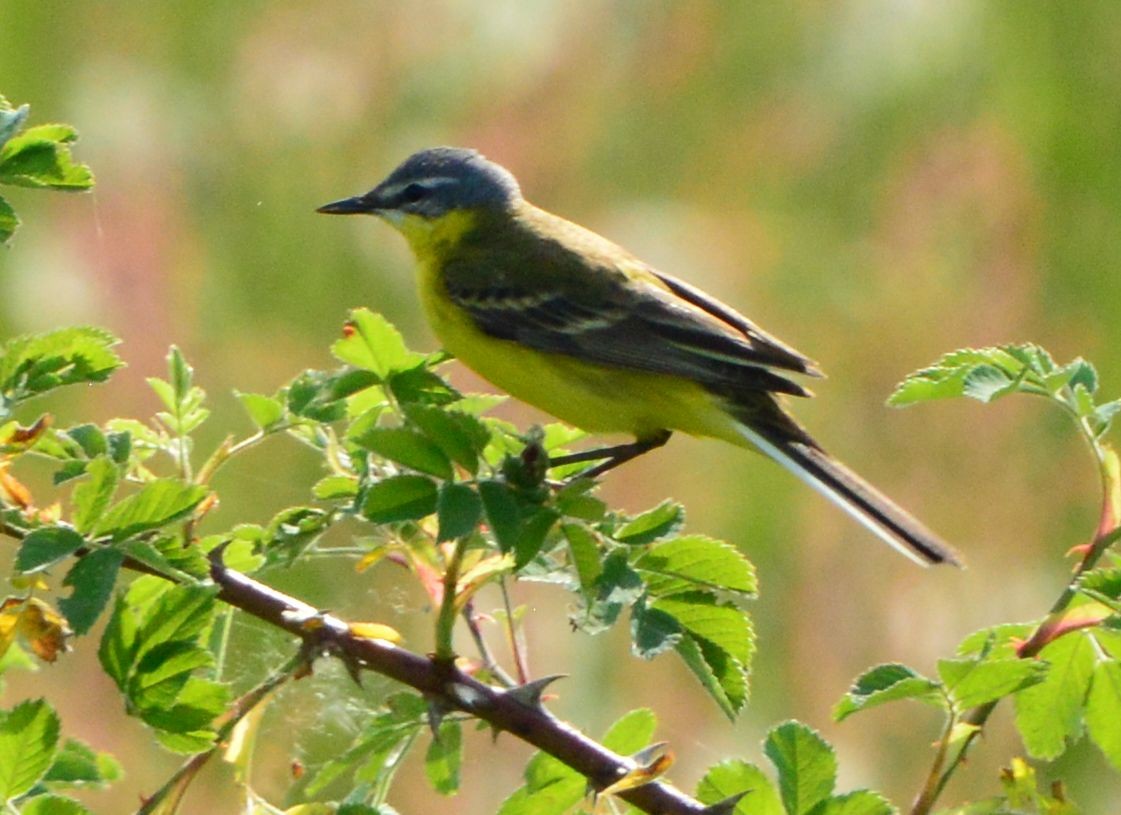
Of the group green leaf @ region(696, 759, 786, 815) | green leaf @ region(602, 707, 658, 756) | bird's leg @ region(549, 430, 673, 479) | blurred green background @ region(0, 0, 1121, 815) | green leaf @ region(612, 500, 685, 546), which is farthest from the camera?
blurred green background @ region(0, 0, 1121, 815)

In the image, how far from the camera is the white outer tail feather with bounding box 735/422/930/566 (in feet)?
7.15

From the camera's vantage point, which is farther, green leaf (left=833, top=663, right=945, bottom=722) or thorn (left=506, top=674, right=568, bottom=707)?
thorn (left=506, top=674, right=568, bottom=707)

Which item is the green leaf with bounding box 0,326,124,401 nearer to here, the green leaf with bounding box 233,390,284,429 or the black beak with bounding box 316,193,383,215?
the green leaf with bounding box 233,390,284,429

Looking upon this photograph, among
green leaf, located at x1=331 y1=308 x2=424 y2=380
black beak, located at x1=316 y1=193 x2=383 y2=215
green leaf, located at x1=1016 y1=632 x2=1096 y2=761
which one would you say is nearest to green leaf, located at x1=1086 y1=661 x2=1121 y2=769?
green leaf, located at x1=1016 y1=632 x2=1096 y2=761

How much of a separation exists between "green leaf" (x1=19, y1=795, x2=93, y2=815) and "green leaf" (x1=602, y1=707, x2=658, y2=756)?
51 cm

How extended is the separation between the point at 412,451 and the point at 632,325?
1429 millimetres

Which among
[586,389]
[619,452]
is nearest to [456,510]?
[619,452]

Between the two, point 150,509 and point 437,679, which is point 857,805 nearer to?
point 437,679

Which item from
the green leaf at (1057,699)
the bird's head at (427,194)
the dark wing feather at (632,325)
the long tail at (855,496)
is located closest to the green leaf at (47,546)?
the green leaf at (1057,699)

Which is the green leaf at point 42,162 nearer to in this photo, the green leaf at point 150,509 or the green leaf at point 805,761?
the green leaf at point 150,509

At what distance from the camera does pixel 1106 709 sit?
4.34ft

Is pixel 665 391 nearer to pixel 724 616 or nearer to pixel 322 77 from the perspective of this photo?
pixel 724 616

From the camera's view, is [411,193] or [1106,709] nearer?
[1106,709]

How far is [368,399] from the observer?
5.07 feet
